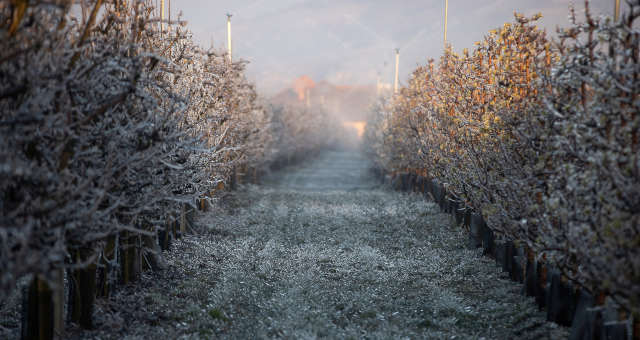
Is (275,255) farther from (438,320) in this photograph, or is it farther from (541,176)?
(541,176)

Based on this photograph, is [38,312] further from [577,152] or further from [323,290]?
[577,152]

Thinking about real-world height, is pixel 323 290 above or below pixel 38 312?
below

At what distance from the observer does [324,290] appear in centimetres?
1064

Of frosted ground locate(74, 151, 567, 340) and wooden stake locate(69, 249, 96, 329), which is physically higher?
wooden stake locate(69, 249, 96, 329)

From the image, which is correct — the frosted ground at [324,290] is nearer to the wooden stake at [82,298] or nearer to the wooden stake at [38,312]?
the wooden stake at [82,298]

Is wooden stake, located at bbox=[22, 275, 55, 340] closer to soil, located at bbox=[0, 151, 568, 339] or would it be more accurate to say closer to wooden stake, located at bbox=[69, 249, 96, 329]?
soil, located at bbox=[0, 151, 568, 339]

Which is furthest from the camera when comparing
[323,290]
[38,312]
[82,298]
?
[323,290]

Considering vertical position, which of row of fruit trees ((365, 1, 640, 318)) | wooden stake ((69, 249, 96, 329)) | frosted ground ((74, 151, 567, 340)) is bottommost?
frosted ground ((74, 151, 567, 340))

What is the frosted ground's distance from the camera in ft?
27.6

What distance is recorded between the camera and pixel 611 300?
19.4 feet

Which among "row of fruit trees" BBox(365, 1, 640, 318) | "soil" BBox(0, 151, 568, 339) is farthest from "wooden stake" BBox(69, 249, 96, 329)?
"row of fruit trees" BBox(365, 1, 640, 318)

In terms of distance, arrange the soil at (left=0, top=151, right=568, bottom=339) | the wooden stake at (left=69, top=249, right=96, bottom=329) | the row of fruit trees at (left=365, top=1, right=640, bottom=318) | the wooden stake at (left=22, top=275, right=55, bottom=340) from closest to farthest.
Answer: the row of fruit trees at (left=365, top=1, right=640, bottom=318) → the wooden stake at (left=22, top=275, right=55, bottom=340) → the wooden stake at (left=69, top=249, right=96, bottom=329) → the soil at (left=0, top=151, right=568, bottom=339)

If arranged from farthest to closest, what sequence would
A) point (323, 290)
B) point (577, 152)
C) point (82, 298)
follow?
point (323, 290) < point (82, 298) < point (577, 152)

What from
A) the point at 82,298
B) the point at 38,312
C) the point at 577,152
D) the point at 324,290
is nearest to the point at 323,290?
the point at 324,290
